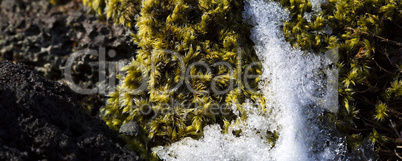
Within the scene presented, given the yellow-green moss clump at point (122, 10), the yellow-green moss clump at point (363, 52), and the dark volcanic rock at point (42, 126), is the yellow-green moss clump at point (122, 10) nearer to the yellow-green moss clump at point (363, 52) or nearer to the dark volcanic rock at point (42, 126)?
the dark volcanic rock at point (42, 126)

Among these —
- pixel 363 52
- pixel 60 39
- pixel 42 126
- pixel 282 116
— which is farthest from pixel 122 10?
pixel 363 52

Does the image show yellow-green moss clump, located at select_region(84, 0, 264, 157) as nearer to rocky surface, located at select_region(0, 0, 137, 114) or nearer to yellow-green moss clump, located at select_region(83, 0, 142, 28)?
yellow-green moss clump, located at select_region(83, 0, 142, 28)

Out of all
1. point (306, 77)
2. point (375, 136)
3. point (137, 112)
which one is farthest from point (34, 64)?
point (375, 136)

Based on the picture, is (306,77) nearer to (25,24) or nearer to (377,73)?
(377,73)

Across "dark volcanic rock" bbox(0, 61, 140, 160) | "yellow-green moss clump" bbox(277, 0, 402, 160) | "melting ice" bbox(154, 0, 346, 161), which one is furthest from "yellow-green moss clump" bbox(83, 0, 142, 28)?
"yellow-green moss clump" bbox(277, 0, 402, 160)

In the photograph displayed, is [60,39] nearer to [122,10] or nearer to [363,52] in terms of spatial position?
[122,10]

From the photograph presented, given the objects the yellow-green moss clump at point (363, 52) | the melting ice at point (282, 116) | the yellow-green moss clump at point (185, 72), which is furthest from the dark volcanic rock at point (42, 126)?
the yellow-green moss clump at point (363, 52)
